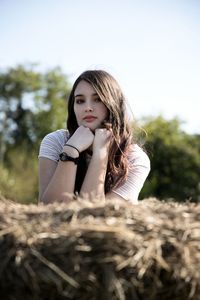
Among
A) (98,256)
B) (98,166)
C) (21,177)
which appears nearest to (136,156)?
(98,166)

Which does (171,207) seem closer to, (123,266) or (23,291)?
(123,266)

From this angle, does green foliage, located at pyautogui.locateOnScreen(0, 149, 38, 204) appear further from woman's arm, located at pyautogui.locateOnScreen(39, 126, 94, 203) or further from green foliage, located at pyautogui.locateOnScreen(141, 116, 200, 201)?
woman's arm, located at pyautogui.locateOnScreen(39, 126, 94, 203)

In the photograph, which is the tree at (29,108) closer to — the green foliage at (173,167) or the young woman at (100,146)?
the green foliage at (173,167)

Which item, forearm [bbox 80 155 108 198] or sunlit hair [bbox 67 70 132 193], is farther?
sunlit hair [bbox 67 70 132 193]

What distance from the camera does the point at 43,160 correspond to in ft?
13.8

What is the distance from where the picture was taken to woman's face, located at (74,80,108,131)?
13.6 feet

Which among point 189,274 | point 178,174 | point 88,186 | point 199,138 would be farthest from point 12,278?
point 199,138

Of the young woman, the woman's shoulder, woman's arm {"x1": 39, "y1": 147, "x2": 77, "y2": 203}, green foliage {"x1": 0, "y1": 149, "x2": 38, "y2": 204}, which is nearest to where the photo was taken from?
woman's arm {"x1": 39, "y1": 147, "x2": 77, "y2": 203}

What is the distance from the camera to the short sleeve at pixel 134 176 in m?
3.94

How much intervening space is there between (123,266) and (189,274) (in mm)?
291

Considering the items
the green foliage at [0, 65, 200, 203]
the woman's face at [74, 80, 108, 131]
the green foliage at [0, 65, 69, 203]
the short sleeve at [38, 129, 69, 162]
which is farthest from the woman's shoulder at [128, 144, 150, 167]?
the green foliage at [0, 65, 69, 203]

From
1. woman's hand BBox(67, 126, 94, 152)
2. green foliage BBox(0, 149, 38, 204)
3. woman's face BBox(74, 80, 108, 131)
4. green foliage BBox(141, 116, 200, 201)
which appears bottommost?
green foliage BBox(0, 149, 38, 204)

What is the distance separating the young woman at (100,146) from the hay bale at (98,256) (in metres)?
1.58

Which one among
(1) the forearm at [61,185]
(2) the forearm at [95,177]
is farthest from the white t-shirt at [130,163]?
(1) the forearm at [61,185]
